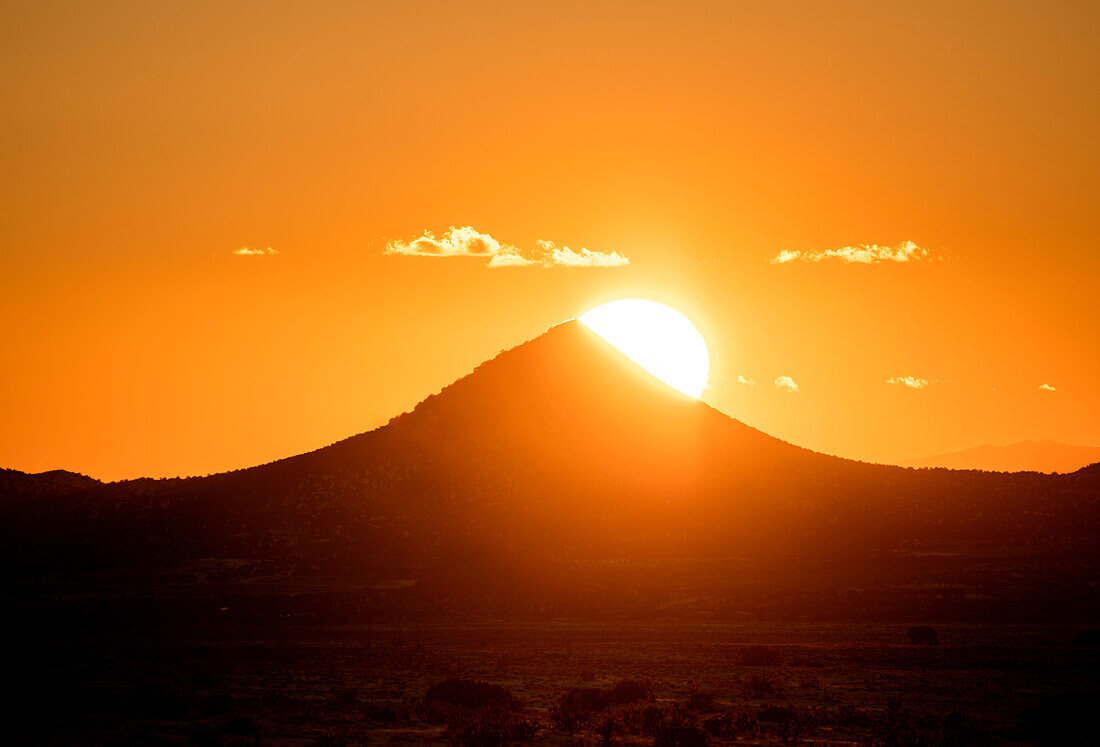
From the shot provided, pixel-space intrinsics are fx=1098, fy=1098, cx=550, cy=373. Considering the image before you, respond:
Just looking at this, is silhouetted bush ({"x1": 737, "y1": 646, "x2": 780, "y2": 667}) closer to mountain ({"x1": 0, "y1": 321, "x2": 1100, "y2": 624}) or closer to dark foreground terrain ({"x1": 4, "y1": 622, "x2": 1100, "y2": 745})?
dark foreground terrain ({"x1": 4, "y1": 622, "x2": 1100, "y2": 745})

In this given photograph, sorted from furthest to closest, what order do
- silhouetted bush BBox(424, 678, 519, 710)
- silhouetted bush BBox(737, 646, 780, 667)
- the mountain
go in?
1. the mountain
2. silhouetted bush BBox(737, 646, 780, 667)
3. silhouetted bush BBox(424, 678, 519, 710)

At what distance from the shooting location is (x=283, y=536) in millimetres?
92062

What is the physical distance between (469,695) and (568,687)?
474 centimetres

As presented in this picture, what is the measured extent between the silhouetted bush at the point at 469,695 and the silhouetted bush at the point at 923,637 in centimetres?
2583

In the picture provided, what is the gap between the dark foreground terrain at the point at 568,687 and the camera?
1214 inches

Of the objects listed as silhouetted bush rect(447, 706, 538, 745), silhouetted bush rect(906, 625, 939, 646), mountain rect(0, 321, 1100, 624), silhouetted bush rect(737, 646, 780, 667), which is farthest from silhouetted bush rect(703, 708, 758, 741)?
mountain rect(0, 321, 1100, 624)

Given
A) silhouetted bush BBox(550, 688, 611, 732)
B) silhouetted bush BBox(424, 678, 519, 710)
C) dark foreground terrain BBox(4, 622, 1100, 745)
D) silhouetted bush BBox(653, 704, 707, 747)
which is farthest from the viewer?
silhouetted bush BBox(424, 678, 519, 710)

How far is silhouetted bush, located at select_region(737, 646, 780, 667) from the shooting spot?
47094 millimetres

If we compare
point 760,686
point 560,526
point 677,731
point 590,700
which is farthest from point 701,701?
point 560,526

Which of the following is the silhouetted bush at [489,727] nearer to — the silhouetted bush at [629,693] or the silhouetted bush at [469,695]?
the silhouetted bush at [469,695]

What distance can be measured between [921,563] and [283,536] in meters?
51.3

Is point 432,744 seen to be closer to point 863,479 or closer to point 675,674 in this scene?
point 675,674

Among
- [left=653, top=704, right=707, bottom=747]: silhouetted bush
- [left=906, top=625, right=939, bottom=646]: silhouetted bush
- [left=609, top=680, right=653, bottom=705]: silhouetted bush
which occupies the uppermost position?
[left=906, top=625, right=939, bottom=646]: silhouetted bush

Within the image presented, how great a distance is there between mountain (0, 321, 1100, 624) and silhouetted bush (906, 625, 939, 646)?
13569mm
